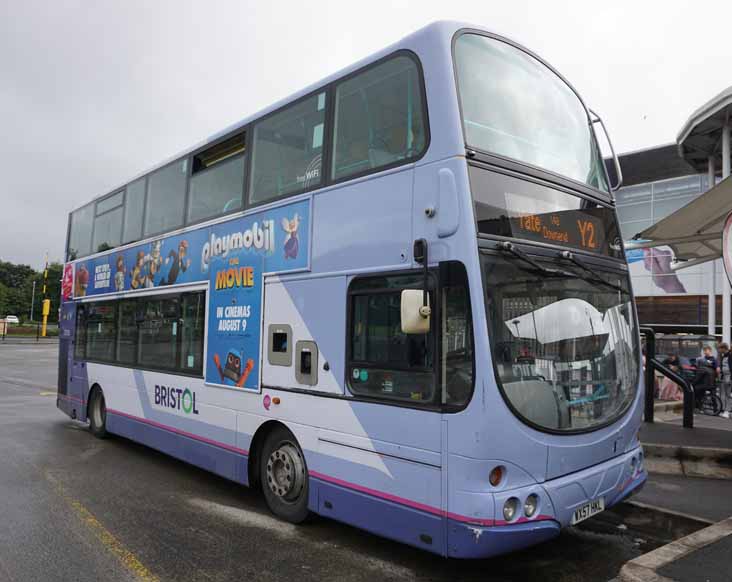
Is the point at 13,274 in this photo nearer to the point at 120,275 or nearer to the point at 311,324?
the point at 120,275

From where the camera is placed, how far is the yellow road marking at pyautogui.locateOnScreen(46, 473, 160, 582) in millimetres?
4387

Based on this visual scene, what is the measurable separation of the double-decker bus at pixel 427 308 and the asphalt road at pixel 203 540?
34 cm

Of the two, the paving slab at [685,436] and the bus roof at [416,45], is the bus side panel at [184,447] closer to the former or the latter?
the bus roof at [416,45]

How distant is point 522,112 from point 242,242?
3261mm

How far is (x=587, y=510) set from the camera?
4.37 m

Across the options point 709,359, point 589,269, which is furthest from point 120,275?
point 709,359

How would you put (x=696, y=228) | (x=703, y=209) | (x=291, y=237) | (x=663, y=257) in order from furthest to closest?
(x=663, y=257)
(x=696, y=228)
(x=703, y=209)
(x=291, y=237)

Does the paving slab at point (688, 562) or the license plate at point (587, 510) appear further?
the license plate at point (587, 510)

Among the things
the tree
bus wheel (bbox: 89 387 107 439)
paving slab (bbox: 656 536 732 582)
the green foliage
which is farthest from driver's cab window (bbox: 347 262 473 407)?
the tree

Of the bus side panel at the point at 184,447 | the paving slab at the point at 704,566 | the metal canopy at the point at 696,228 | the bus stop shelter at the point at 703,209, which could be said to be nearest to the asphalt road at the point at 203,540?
the bus side panel at the point at 184,447

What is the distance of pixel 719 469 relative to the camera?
763 centimetres

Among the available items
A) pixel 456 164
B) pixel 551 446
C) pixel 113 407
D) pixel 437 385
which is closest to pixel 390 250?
pixel 456 164

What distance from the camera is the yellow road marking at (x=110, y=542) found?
439 cm

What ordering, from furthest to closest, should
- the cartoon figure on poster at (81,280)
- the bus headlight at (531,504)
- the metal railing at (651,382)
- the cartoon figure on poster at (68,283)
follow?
the cartoon figure on poster at (68,283)
the cartoon figure on poster at (81,280)
the metal railing at (651,382)
the bus headlight at (531,504)
